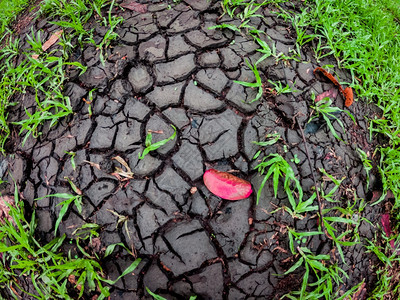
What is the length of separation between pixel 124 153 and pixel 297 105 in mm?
873

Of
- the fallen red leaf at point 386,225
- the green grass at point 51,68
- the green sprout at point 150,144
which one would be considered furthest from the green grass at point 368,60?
the green grass at point 51,68

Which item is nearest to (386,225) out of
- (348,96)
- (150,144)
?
(348,96)

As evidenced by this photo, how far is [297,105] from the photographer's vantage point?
5.12 feet

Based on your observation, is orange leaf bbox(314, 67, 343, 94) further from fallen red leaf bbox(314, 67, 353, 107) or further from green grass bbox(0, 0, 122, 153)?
green grass bbox(0, 0, 122, 153)

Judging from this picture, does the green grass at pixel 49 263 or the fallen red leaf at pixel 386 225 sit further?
the fallen red leaf at pixel 386 225

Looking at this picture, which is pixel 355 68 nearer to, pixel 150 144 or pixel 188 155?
pixel 188 155

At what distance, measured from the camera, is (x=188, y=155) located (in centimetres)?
141

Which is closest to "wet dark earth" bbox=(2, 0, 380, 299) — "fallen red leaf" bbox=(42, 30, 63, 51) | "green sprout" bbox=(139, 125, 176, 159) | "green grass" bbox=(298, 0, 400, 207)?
"green sprout" bbox=(139, 125, 176, 159)

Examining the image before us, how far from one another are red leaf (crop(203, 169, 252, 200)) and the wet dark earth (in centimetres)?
3

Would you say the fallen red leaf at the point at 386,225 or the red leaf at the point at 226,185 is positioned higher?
the red leaf at the point at 226,185

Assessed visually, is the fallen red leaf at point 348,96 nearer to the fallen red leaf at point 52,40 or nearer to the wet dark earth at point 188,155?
the wet dark earth at point 188,155

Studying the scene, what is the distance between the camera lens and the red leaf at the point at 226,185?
53.1 inches

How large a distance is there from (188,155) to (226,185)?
8.6 inches

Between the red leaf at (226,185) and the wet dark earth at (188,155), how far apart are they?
0.10 feet
